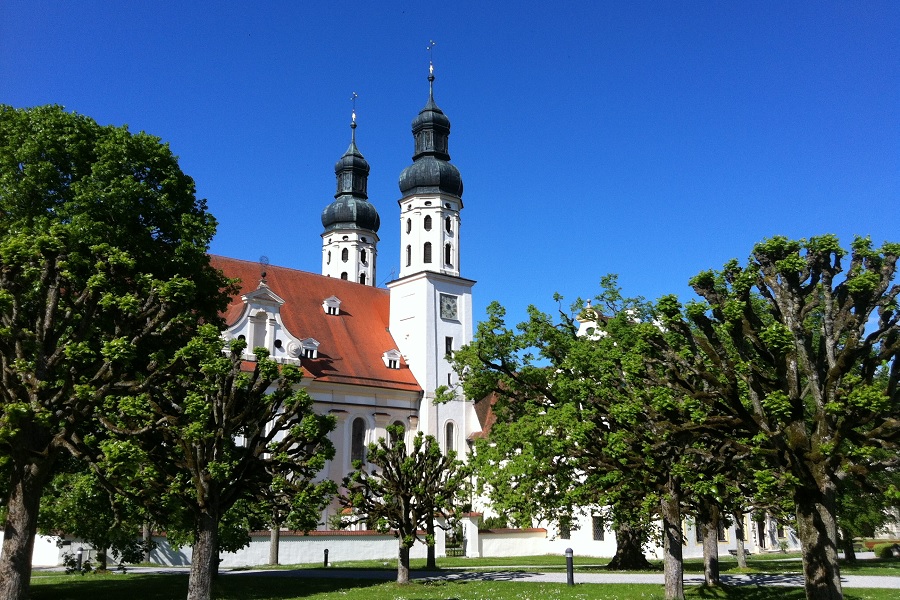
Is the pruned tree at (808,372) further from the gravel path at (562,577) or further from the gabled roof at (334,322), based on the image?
the gabled roof at (334,322)

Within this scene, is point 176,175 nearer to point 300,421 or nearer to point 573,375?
point 300,421

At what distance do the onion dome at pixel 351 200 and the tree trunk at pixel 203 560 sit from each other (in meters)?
53.8

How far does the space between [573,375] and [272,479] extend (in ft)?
37.6

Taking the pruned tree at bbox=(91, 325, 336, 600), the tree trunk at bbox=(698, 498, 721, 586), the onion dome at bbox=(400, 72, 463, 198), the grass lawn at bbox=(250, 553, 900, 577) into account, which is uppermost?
the onion dome at bbox=(400, 72, 463, 198)

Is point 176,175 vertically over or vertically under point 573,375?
over

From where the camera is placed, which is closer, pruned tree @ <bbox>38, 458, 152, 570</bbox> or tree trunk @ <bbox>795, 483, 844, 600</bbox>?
tree trunk @ <bbox>795, 483, 844, 600</bbox>

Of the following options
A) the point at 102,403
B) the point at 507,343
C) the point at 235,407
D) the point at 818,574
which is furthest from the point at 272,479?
the point at 507,343

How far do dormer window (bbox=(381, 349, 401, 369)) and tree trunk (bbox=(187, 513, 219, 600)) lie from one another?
117ft

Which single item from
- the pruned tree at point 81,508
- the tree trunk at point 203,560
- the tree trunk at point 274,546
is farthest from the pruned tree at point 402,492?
the tree trunk at point 203,560

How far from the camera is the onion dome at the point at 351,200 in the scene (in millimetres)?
68750

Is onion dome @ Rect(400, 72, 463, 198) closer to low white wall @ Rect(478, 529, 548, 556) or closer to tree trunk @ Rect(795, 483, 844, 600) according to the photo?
low white wall @ Rect(478, 529, 548, 556)

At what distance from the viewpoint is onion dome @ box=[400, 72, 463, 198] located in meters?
54.2

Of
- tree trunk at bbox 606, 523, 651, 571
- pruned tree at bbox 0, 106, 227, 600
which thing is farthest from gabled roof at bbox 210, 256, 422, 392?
pruned tree at bbox 0, 106, 227, 600

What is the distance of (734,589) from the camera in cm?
2247
